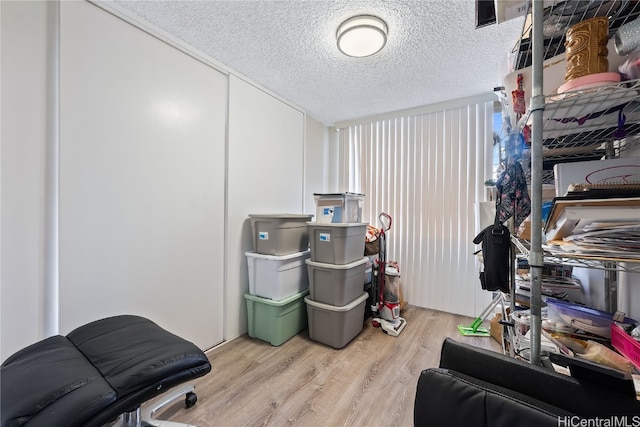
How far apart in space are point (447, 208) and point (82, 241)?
10.1 ft

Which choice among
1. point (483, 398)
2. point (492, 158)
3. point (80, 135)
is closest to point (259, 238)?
point (80, 135)

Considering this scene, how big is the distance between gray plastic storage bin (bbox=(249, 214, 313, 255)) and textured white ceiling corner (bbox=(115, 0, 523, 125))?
1.29 metres

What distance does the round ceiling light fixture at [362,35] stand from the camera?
1564mm

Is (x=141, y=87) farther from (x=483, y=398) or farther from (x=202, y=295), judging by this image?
(x=483, y=398)

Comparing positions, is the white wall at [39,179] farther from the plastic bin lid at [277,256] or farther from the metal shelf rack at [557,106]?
the metal shelf rack at [557,106]

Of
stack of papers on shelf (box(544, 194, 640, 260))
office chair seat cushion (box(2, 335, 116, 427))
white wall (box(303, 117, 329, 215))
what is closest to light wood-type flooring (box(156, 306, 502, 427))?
office chair seat cushion (box(2, 335, 116, 427))

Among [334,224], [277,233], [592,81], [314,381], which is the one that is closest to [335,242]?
[334,224]

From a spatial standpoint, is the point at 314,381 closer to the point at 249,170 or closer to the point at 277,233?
the point at 277,233

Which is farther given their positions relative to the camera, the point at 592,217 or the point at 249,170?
the point at 249,170

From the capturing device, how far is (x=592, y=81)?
0.75 m

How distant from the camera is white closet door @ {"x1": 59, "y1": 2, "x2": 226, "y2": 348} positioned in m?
1.35

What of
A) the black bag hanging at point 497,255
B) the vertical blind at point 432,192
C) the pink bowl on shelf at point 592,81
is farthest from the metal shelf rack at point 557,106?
the vertical blind at point 432,192

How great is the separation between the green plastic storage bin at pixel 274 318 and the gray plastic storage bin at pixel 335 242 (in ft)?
1.53

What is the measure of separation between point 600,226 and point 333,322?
1.76m
